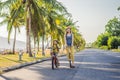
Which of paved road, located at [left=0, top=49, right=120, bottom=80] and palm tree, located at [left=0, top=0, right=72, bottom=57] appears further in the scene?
palm tree, located at [left=0, top=0, right=72, bottom=57]

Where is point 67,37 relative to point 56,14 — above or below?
below

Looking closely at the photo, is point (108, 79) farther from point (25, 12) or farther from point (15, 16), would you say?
point (25, 12)

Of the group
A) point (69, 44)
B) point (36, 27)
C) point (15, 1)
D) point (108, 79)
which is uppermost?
point (15, 1)

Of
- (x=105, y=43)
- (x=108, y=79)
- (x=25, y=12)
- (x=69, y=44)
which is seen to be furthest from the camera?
(x=105, y=43)

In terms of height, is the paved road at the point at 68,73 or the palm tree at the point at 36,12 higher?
the palm tree at the point at 36,12

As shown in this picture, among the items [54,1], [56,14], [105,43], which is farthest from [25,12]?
[105,43]

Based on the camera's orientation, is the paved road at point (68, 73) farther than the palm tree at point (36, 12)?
No

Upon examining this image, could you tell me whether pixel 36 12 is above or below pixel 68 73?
above

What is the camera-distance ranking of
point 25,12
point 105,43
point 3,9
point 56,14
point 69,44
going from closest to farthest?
1. point 69,44
2. point 3,9
3. point 25,12
4. point 56,14
5. point 105,43

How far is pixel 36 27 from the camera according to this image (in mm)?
36125

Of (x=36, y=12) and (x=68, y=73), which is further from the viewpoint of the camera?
(x=36, y=12)

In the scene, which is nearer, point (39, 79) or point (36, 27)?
point (39, 79)

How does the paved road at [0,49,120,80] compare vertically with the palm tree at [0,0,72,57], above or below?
below

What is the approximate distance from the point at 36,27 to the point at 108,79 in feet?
78.3
